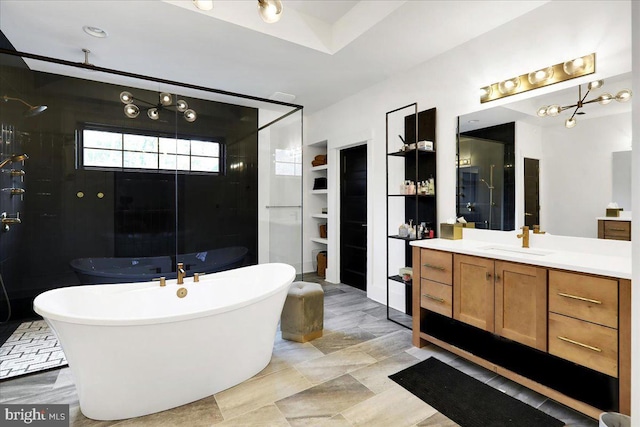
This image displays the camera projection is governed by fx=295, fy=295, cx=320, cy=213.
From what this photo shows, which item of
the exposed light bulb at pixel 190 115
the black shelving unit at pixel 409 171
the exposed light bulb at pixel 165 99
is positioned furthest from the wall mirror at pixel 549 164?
the exposed light bulb at pixel 165 99

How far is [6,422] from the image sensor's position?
5.44 ft

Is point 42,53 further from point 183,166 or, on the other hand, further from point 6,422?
point 6,422

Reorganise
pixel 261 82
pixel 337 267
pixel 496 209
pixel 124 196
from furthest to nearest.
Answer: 1. pixel 337 267
2. pixel 261 82
3. pixel 124 196
4. pixel 496 209

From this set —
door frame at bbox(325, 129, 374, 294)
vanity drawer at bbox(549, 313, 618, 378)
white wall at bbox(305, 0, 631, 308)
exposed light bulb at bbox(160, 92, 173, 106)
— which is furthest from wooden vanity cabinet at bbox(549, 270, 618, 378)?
exposed light bulb at bbox(160, 92, 173, 106)

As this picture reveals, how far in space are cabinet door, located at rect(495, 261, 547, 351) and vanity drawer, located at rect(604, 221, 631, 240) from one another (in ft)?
2.11

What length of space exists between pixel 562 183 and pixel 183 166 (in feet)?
10.8

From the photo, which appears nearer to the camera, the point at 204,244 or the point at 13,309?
the point at 13,309

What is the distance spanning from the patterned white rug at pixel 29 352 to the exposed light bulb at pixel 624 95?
14.4ft

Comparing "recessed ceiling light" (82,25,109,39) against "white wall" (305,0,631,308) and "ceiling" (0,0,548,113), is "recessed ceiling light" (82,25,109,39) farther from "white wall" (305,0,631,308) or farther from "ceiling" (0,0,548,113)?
"white wall" (305,0,631,308)

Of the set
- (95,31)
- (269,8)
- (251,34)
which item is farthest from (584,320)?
(95,31)

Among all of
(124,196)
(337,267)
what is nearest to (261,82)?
(124,196)

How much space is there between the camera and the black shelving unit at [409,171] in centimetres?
308

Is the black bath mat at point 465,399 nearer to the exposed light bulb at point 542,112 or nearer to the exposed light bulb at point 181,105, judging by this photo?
the exposed light bulb at point 542,112

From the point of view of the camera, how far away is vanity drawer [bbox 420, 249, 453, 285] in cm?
235
